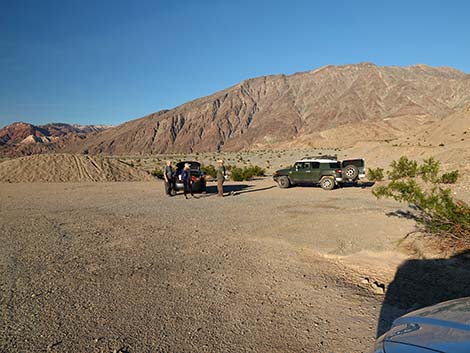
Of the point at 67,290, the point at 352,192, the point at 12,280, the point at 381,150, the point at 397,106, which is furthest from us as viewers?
the point at 397,106

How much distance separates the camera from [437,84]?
119000 mm

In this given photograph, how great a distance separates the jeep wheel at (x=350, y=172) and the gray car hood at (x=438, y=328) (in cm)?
1456

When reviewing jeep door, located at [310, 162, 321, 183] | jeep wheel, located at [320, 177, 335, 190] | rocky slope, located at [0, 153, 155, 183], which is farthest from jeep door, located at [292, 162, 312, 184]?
rocky slope, located at [0, 153, 155, 183]

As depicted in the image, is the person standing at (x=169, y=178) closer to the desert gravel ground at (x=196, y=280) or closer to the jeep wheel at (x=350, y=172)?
the desert gravel ground at (x=196, y=280)

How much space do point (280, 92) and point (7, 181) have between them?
13737 cm

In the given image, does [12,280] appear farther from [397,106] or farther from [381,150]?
[397,106]

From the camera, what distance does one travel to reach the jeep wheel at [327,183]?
656 inches

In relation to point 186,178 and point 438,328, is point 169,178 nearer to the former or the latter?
point 186,178

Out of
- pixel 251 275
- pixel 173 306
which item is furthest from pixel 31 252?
pixel 251 275

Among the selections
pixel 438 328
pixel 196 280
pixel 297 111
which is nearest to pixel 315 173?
pixel 196 280

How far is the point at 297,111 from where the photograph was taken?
13438 centimetres

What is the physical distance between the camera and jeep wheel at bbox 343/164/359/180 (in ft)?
55.5

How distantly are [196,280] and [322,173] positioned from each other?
1269 cm

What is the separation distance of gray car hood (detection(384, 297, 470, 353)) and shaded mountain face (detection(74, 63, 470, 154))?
314ft
